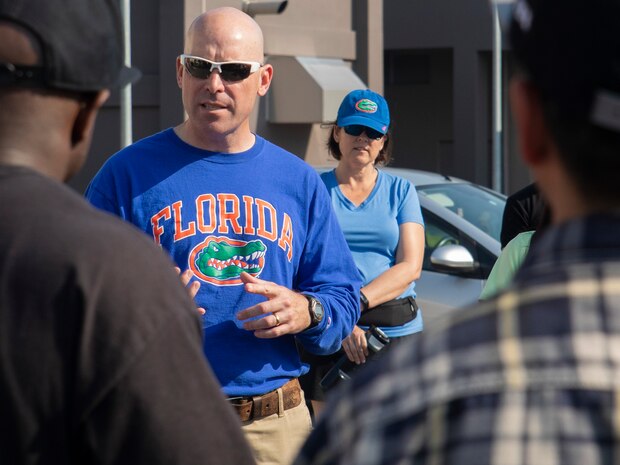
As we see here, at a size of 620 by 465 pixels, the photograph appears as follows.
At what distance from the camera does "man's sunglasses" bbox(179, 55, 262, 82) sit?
3.91m

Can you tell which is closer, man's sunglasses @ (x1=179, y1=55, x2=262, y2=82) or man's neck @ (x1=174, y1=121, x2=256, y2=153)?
man's neck @ (x1=174, y1=121, x2=256, y2=153)

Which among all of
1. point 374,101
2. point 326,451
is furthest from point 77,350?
point 374,101

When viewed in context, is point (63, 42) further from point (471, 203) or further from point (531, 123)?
point (471, 203)

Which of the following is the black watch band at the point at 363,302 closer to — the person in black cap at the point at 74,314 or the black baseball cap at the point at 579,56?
the person in black cap at the point at 74,314

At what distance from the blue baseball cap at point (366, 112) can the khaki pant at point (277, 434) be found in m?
2.26

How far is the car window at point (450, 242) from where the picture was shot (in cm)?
726

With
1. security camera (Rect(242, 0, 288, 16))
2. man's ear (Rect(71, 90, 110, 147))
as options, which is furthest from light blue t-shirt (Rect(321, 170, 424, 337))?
security camera (Rect(242, 0, 288, 16))

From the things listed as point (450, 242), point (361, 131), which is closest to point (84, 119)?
point (361, 131)

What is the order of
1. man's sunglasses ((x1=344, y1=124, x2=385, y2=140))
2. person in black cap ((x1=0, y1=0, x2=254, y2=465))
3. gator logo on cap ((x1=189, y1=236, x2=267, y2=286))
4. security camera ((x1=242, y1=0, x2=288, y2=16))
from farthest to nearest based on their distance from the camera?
security camera ((x1=242, y1=0, x2=288, y2=16)) → man's sunglasses ((x1=344, y1=124, x2=385, y2=140)) → gator logo on cap ((x1=189, y1=236, x2=267, y2=286)) → person in black cap ((x1=0, y1=0, x2=254, y2=465))

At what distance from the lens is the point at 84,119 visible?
1.97m

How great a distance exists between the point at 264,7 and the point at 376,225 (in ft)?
19.6

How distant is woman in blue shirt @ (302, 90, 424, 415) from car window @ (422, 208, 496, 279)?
61.5 inches

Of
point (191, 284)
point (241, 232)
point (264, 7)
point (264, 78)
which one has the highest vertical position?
point (264, 7)

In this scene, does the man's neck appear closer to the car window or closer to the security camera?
the car window
